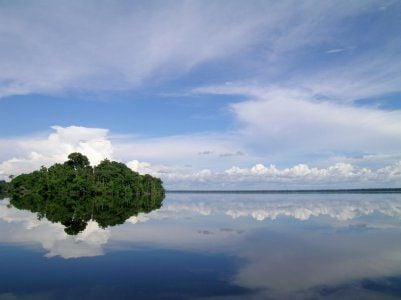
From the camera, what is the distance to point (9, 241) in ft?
85.9

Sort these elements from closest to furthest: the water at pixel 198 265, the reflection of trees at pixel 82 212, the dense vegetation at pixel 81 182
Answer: the water at pixel 198 265
the reflection of trees at pixel 82 212
the dense vegetation at pixel 81 182

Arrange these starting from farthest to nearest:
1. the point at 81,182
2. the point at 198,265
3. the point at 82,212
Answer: the point at 81,182 < the point at 82,212 < the point at 198,265

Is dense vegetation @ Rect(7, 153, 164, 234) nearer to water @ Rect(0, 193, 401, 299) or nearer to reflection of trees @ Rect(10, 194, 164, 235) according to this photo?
reflection of trees @ Rect(10, 194, 164, 235)

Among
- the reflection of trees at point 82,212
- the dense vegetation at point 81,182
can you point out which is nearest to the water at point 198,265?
the reflection of trees at point 82,212

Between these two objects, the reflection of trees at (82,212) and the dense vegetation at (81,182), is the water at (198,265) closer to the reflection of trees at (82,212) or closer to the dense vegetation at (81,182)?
the reflection of trees at (82,212)

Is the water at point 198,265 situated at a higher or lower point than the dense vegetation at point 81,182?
lower

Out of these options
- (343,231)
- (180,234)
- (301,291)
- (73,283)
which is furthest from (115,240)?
(343,231)

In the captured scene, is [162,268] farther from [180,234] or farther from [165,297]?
[180,234]

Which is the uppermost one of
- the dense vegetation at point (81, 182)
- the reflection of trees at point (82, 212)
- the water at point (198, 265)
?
the dense vegetation at point (81, 182)

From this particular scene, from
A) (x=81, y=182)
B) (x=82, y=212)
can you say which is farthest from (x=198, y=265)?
(x=81, y=182)

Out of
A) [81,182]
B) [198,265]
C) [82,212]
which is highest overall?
[81,182]

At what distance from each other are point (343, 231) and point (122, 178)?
10254 centimetres

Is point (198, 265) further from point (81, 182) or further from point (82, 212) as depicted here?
point (81, 182)

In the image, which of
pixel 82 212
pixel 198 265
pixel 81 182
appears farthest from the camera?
pixel 81 182
